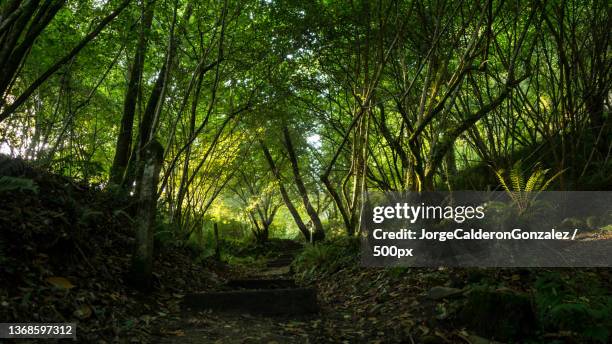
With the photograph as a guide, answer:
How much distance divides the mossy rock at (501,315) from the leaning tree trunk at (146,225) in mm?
3482

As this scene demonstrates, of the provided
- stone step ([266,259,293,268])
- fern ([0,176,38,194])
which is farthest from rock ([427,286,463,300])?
stone step ([266,259,293,268])

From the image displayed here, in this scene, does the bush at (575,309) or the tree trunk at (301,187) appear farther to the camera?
the tree trunk at (301,187)

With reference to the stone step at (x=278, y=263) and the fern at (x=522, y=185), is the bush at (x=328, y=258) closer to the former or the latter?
the fern at (x=522, y=185)

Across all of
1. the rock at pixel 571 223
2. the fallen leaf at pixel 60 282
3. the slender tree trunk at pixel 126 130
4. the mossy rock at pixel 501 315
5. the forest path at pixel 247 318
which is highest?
the slender tree trunk at pixel 126 130

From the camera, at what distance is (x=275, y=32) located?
275 inches

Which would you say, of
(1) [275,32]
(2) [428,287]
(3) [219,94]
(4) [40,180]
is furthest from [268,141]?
(2) [428,287]

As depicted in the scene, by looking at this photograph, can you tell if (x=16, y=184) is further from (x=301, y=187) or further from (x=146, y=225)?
(x=301, y=187)

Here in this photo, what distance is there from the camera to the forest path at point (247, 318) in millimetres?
3811

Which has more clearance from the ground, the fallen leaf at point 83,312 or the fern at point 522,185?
the fern at point 522,185

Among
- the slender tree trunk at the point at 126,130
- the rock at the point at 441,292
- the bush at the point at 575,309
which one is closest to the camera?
the bush at the point at 575,309

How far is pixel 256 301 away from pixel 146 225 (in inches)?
62.0

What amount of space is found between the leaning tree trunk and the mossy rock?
3.48 meters

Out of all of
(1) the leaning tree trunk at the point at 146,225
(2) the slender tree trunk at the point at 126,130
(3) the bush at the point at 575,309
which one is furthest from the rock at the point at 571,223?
(2) the slender tree trunk at the point at 126,130

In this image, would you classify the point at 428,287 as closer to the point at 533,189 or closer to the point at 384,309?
the point at 384,309
